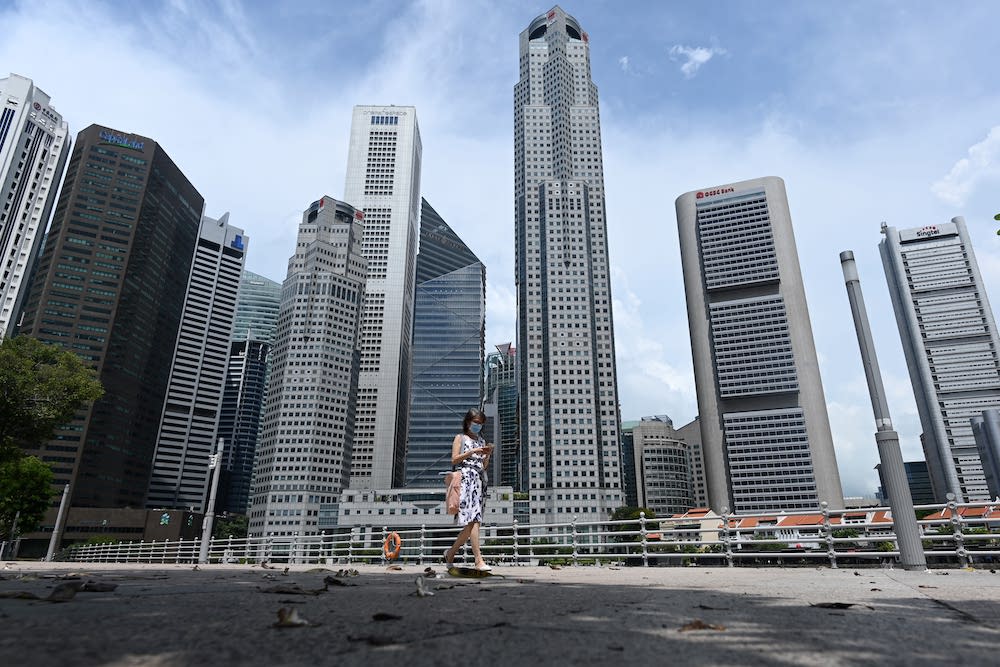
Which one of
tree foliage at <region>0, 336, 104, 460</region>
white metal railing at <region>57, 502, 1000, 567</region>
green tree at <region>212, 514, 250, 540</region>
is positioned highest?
tree foliage at <region>0, 336, 104, 460</region>

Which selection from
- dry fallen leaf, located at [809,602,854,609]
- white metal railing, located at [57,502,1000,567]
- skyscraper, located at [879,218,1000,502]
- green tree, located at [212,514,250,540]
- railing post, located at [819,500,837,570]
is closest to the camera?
dry fallen leaf, located at [809,602,854,609]

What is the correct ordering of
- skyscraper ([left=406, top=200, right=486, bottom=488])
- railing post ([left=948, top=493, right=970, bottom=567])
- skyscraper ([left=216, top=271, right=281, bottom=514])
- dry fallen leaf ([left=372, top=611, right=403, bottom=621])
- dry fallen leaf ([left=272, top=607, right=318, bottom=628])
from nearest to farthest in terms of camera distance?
dry fallen leaf ([left=272, top=607, right=318, bottom=628]), dry fallen leaf ([left=372, top=611, right=403, bottom=621]), railing post ([left=948, top=493, right=970, bottom=567]), skyscraper ([left=406, top=200, right=486, bottom=488]), skyscraper ([left=216, top=271, right=281, bottom=514])

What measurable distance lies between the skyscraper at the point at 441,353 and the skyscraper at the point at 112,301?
6483 centimetres

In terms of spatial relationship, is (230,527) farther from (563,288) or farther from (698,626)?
(698,626)

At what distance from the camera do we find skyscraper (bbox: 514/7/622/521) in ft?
375

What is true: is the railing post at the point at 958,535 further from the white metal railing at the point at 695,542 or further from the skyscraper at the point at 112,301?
the skyscraper at the point at 112,301

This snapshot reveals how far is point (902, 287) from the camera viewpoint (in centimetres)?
15388

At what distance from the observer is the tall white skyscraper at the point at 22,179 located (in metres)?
118

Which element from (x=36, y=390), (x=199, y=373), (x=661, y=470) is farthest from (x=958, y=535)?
(x=199, y=373)

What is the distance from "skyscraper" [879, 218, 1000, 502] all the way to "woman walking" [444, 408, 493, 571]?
172 m

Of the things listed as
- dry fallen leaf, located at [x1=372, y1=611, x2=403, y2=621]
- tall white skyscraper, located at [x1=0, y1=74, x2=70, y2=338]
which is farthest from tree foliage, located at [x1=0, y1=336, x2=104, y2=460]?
tall white skyscraper, located at [x1=0, y1=74, x2=70, y2=338]

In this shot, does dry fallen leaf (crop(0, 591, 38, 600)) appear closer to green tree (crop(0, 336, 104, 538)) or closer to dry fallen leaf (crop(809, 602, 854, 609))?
dry fallen leaf (crop(809, 602, 854, 609))

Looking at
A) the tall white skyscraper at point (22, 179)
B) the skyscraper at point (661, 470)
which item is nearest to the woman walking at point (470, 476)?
the skyscraper at point (661, 470)

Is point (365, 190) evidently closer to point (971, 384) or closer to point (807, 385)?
point (807, 385)
